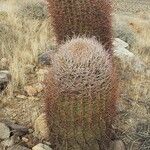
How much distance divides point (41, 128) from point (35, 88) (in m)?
0.83

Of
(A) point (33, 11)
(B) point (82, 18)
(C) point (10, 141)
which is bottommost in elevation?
(C) point (10, 141)

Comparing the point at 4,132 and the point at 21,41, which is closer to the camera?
the point at 4,132

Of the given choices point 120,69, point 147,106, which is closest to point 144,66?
point 120,69

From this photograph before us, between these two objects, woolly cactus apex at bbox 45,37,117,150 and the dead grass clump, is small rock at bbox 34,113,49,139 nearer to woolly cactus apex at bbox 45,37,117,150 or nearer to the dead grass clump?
woolly cactus apex at bbox 45,37,117,150

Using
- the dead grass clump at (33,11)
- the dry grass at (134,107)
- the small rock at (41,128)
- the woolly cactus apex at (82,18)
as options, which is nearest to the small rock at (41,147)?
the small rock at (41,128)

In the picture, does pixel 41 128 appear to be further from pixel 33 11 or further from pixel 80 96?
pixel 33 11

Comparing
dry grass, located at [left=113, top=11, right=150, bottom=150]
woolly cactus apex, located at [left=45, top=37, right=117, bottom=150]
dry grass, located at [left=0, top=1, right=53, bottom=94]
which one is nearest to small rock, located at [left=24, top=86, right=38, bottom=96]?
dry grass, located at [left=0, top=1, right=53, bottom=94]

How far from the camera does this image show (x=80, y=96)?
155 inches

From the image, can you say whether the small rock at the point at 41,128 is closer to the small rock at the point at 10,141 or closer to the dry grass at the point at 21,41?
the small rock at the point at 10,141

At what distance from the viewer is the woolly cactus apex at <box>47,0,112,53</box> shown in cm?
492

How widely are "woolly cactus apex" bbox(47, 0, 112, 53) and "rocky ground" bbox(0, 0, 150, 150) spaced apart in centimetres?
63

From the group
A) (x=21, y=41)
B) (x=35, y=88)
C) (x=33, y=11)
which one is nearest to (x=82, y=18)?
(x=35, y=88)

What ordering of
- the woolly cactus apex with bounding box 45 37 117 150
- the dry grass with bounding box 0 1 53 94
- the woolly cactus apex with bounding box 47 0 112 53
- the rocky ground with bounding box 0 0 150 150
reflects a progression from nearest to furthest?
the woolly cactus apex with bounding box 45 37 117 150 < the rocky ground with bounding box 0 0 150 150 < the woolly cactus apex with bounding box 47 0 112 53 < the dry grass with bounding box 0 1 53 94

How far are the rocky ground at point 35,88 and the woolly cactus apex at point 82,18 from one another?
0.63 meters
